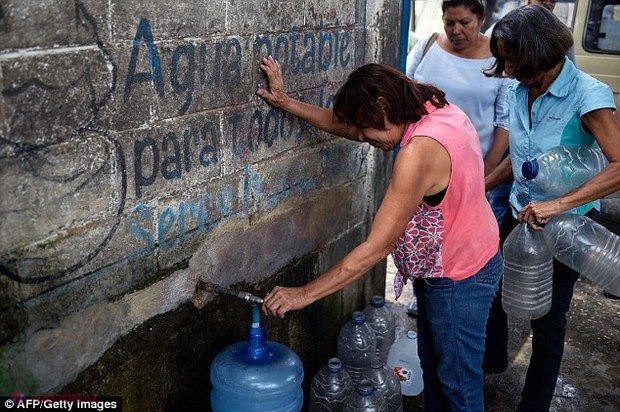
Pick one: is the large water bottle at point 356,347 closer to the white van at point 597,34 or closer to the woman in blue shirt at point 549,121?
the woman in blue shirt at point 549,121

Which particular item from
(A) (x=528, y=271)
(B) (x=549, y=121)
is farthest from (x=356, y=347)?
(B) (x=549, y=121)

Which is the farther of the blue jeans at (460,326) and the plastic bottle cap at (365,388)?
the plastic bottle cap at (365,388)

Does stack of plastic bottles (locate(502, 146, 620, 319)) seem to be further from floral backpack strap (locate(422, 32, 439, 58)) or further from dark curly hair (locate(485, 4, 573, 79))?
floral backpack strap (locate(422, 32, 439, 58))

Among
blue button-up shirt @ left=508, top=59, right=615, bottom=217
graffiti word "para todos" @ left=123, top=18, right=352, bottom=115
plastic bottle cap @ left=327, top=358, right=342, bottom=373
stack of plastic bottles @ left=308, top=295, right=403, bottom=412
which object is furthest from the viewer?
plastic bottle cap @ left=327, top=358, right=342, bottom=373

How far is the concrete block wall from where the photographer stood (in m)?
1.93

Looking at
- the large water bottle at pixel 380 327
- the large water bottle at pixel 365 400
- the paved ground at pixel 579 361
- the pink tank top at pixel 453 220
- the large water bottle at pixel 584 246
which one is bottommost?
the paved ground at pixel 579 361

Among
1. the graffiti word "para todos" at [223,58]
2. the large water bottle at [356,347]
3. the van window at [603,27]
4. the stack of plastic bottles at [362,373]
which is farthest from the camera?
the van window at [603,27]

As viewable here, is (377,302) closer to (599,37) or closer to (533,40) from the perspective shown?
(533,40)

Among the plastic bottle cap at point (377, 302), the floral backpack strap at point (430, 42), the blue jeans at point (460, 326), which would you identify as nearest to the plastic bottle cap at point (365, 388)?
the blue jeans at point (460, 326)

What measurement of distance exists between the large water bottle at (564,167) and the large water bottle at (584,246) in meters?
0.15

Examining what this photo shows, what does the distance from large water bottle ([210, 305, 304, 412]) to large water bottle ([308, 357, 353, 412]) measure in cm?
70

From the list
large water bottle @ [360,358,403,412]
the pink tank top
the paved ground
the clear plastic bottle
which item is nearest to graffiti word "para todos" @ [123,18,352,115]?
the pink tank top

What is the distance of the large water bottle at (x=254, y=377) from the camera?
2557mm

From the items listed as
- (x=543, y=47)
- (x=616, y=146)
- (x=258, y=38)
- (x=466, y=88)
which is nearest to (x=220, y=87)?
(x=258, y=38)
